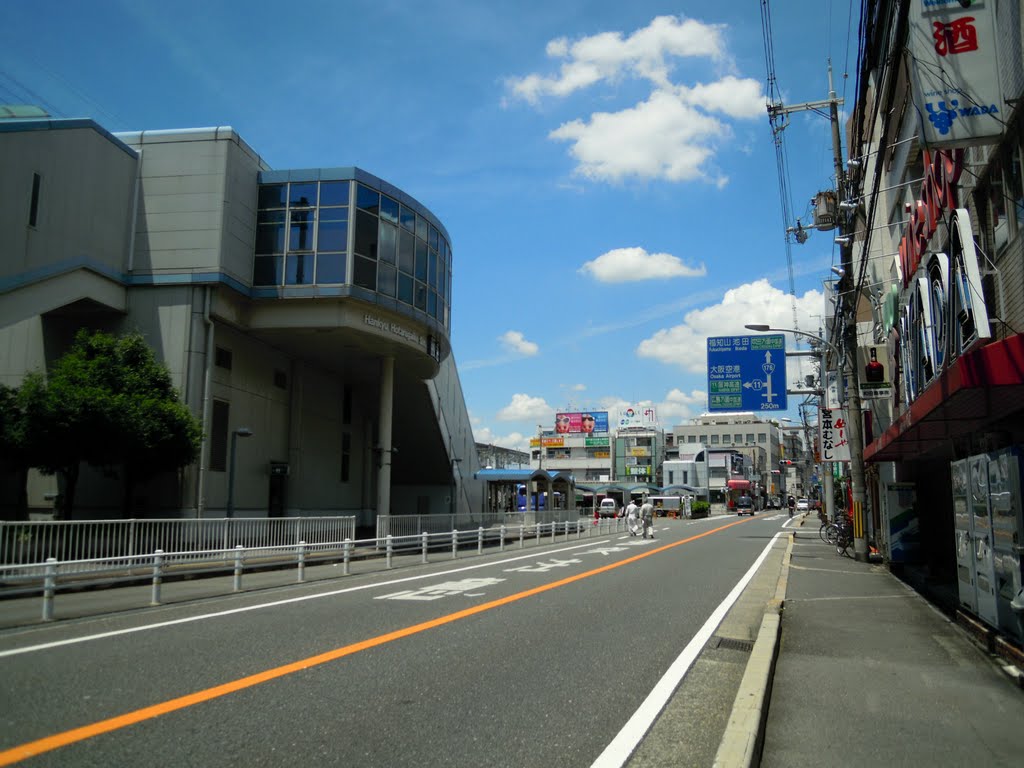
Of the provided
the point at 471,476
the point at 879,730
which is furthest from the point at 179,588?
the point at 471,476

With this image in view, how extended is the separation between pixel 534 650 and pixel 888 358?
1629 cm

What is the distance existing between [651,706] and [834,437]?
2632cm

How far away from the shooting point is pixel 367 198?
2758 cm

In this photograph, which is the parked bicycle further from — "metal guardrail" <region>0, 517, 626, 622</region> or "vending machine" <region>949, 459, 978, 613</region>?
"vending machine" <region>949, 459, 978, 613</region>

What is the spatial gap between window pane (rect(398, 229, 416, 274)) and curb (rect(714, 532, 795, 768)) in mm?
22760

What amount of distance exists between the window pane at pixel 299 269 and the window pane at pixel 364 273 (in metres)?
1.54

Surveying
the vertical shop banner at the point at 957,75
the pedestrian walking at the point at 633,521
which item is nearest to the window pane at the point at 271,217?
the pedestrian walking at the point at 633,521

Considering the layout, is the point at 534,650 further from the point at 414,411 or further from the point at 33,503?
the point at 414,411

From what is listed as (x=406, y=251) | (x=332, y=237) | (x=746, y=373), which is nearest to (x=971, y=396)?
(x=332, y=237)

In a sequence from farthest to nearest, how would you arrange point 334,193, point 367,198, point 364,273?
point 367,198, point 334,193, point 364,273

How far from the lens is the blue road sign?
1174 inches

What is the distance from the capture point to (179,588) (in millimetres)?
14188

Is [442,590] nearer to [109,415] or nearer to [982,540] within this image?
[982,540]

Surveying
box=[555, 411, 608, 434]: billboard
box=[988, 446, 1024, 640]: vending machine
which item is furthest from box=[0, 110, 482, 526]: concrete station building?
box=[555, 411, 608, 434]: billboard
